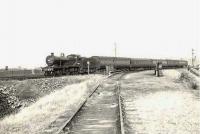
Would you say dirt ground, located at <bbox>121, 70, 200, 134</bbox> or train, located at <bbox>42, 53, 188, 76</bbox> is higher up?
train, located at <bbox>42, 53, 188, 76</bbox>

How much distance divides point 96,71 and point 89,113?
3608 cm

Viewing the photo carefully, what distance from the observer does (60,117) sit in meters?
16.1

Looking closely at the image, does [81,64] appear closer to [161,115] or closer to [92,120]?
[161,115]

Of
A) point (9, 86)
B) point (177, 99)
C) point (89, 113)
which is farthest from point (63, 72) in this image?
point (89, 113)

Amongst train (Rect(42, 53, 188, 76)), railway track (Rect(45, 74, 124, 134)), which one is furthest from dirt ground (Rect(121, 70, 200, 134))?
train (Rect(42, 53, 188, 76))

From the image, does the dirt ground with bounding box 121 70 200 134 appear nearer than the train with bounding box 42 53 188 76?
Yes

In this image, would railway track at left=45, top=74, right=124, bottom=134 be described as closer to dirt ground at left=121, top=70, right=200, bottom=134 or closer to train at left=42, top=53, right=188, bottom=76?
dirt ground at left=121, top=70, right=200, bottom=134

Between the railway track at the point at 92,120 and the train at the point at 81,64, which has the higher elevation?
the train at the point at 81,64

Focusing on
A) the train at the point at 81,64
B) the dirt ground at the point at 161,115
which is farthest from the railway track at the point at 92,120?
the train at the point at 81,64

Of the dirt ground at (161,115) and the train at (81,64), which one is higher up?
the train at (81,64)

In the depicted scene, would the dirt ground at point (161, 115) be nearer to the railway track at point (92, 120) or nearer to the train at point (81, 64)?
the railway track at point (92, 120)

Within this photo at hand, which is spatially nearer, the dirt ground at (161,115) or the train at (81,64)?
the dirt ground at (161,115)

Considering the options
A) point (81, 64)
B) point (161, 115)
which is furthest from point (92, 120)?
point (81, 64)

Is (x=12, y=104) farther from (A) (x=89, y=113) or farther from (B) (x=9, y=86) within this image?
(A) (x=89, y=113)
